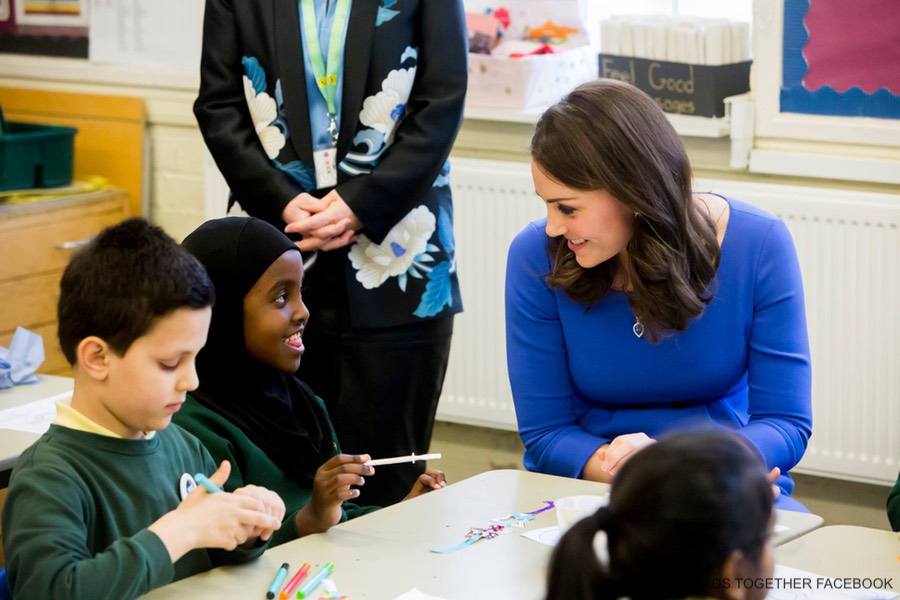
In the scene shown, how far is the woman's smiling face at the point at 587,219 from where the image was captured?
82.0 inches

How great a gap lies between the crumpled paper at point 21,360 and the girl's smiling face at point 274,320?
69cm

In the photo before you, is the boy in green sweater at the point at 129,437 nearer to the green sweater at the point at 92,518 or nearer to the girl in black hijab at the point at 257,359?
the green sweater at the point at 92,518

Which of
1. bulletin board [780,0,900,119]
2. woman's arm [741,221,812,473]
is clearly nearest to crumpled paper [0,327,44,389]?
woman's arm [741,221,812,473]

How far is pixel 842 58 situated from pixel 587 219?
1327 millimetres

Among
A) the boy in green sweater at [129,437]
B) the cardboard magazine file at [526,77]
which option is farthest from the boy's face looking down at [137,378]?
the cardboard magazine file at [526,77]

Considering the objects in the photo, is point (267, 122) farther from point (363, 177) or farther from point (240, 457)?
point (240, 457)

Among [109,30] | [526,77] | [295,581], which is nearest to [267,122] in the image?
[526,77]

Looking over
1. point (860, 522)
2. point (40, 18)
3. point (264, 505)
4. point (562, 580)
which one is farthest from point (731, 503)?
point (40, 18)

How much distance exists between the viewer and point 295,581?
1.62 metres

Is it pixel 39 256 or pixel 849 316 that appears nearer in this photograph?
pixel 849 316

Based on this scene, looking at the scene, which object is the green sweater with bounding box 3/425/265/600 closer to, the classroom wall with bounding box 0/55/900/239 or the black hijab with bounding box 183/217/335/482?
the black hijab with bounding box 183/217/335/482

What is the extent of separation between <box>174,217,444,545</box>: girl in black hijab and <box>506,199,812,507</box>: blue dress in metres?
0.28

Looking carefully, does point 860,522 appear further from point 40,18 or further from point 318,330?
point 40,18

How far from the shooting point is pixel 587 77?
12.0ft
